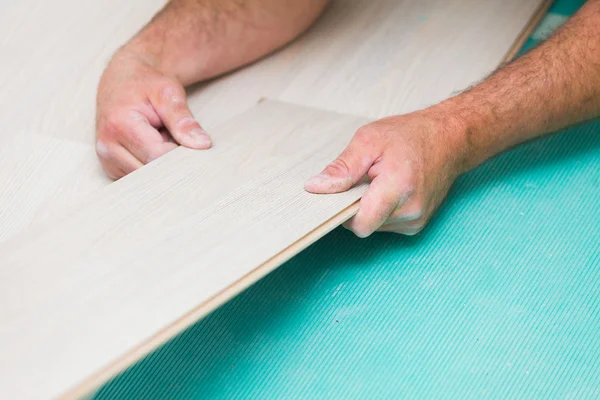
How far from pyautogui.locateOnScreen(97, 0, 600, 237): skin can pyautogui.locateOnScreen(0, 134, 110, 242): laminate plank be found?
0.25ft

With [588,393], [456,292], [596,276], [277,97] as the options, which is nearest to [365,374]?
[456,292]

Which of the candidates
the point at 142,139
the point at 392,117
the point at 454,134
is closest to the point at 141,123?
the point at 142,139

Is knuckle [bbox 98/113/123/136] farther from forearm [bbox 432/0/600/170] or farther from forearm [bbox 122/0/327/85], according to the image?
forearm [bbox 432/0/600/170]

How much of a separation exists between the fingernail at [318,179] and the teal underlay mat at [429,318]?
0.20 metres

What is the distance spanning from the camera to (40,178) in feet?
5.08

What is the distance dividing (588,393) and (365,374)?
0.35 meters

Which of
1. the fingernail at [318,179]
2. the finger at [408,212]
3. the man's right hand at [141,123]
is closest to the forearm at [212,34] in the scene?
the man's right hand at [141,123]

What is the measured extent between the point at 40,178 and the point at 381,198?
29.2 inches

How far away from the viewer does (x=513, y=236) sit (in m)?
1.44

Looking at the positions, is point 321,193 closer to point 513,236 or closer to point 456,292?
point 456,292

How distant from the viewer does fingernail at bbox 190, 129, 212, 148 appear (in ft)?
4.67

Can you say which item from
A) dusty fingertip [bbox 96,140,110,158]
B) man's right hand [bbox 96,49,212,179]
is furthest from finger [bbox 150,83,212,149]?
dusty fingertip [bbox 96,140,110,158]

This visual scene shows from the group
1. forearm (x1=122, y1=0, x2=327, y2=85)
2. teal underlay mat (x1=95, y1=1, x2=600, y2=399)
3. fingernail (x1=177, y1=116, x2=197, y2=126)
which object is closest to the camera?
teal underlay mat (x1=95, y1=1, x2=600, y2=399)

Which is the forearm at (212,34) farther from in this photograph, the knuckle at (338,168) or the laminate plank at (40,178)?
the knuckle at (338,168)
